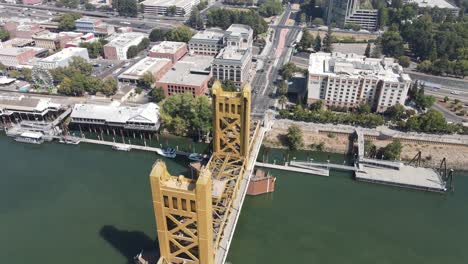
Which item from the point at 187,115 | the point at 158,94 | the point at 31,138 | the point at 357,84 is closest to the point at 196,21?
the point at 158,94

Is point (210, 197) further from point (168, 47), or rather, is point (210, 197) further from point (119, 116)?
point (168, 47)

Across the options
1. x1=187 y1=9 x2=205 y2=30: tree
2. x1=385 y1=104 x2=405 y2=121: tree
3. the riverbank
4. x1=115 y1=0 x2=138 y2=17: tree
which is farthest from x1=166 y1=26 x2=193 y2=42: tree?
x1=385 y1=104 x2=405 y2=121: tree

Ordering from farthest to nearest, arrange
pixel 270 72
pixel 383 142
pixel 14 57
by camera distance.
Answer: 1. pixel 270 72
2. pixel 14 57
3. pixel 383 142

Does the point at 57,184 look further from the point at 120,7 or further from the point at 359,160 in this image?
the point at 120,7

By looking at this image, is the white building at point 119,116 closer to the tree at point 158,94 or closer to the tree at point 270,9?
the tree at point 158,94

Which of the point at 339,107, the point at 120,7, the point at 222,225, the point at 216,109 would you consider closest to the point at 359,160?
the point at 339,107
